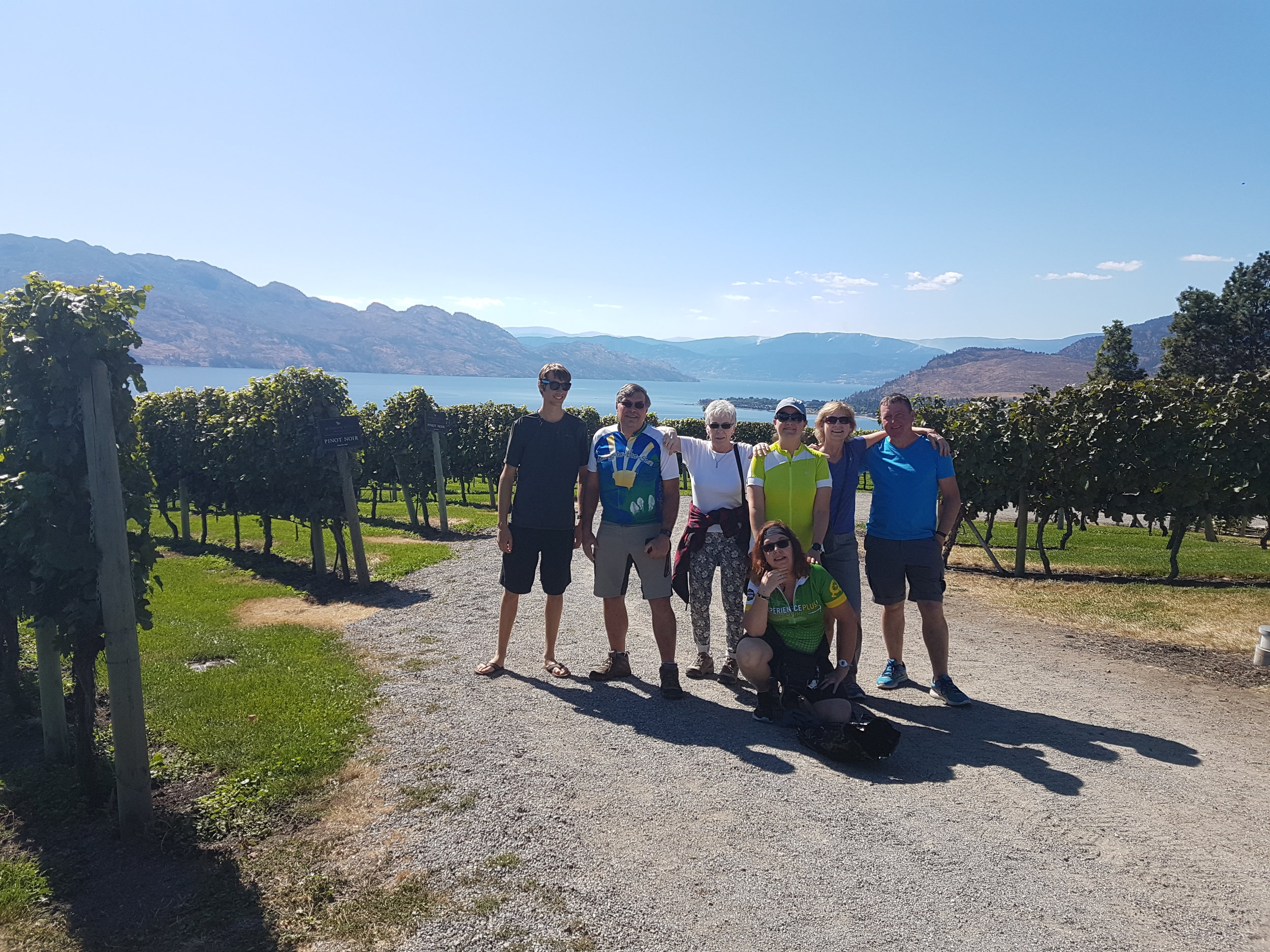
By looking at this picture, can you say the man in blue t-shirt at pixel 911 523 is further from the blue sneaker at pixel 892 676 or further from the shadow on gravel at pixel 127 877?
the shadow on gravel at pixel 127 877

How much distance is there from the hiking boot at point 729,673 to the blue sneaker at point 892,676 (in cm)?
A: 123

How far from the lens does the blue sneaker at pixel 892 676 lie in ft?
20.3

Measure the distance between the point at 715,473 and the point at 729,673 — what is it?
5.95 feet

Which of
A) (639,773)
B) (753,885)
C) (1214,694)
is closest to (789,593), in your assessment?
(639,773)

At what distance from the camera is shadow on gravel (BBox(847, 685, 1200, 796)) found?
4539 mm

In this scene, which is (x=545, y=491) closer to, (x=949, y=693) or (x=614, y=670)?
(x=614, y=670)

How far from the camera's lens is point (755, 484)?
212 inches

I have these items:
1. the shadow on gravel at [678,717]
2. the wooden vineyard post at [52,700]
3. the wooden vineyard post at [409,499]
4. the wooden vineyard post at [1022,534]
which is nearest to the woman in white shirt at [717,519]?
the shadow on gravel at [678,717]

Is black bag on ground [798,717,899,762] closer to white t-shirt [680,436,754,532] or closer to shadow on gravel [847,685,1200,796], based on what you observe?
shadow on gravel [847,685,1200,796]

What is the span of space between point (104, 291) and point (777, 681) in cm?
500

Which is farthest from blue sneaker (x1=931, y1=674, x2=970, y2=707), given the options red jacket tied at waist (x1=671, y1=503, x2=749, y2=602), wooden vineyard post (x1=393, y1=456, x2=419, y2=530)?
wooden vineyard post (x1=393, y1=456, x2=419, y2=530)

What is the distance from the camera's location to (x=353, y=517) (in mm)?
11195

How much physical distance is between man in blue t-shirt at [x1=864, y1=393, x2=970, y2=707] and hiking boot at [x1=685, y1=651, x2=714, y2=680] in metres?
1.51

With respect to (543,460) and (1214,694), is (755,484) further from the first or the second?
(1214,694)
